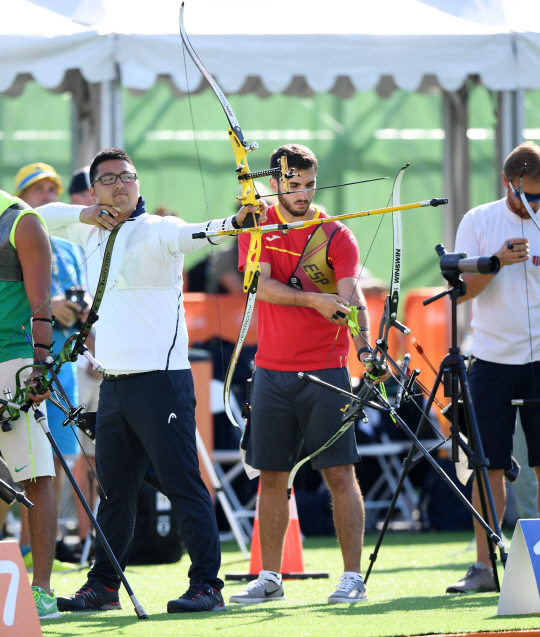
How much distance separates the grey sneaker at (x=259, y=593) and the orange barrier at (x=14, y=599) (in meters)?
1.25

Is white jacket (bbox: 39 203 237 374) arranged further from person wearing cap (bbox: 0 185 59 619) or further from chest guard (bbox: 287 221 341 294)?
Answer: chest guard (bbox: 287 221 341 294)

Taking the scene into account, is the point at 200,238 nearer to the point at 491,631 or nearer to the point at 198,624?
the point at 198,624

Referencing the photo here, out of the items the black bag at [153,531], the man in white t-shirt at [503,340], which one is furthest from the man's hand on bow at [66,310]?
the man in white t-shirt at [503,340]

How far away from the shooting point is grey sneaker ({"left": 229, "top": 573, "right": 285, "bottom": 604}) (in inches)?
170

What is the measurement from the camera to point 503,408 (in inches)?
179

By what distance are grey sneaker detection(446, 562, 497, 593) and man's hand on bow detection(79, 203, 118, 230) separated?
2.01 metres

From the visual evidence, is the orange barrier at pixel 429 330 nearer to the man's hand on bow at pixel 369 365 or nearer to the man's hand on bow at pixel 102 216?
the man's hand on bow at pixel 369 365

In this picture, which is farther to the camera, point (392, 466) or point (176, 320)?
point (392, 466)

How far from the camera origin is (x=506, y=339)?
14.9 ft

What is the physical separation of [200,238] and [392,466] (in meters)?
4.25

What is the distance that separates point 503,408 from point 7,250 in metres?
2.09

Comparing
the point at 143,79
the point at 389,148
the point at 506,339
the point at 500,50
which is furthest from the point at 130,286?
the point at 389,148

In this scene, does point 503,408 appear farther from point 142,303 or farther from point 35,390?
point 35,390

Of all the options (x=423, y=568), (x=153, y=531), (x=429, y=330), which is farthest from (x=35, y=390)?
(x=429, y=330)
